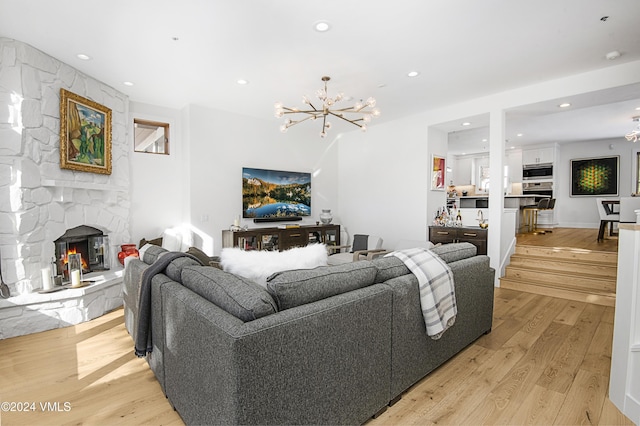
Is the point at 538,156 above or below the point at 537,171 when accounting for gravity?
above

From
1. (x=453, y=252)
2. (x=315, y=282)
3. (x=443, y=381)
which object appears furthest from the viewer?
(x=453, y=252)

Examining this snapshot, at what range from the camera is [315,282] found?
5.48 feet

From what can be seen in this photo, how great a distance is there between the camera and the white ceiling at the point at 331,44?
8.71ft

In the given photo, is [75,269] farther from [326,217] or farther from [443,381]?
[326,217]

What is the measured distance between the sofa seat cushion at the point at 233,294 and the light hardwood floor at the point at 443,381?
865 millimetres

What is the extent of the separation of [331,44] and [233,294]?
2791mm

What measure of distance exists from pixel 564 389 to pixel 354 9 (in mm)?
3271

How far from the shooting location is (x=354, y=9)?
2652mm

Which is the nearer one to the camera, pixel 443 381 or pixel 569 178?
pixel 443 381

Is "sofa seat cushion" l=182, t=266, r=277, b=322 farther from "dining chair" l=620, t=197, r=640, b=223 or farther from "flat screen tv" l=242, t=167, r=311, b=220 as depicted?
"dining chair" l=620, t=197, r=640, b=223

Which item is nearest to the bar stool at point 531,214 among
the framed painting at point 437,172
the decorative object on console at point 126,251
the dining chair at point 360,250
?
the framed painting at point 437,172

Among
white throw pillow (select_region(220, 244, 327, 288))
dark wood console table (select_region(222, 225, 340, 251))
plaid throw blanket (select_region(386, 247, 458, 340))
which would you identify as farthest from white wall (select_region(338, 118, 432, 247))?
white throw pillow (select_region(220, 244, 327, 288))

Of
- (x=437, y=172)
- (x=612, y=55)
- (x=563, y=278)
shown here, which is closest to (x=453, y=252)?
(x=563, y=278)

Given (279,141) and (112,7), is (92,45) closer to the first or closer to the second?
(112,7)
